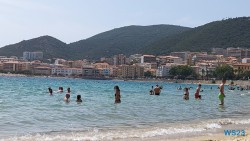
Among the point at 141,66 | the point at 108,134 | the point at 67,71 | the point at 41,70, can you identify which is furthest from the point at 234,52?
the point at 108,134

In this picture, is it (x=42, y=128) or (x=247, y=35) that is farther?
(x=247, y=35)

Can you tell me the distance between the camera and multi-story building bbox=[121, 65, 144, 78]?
170m

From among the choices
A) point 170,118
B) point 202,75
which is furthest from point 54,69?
point 170,118

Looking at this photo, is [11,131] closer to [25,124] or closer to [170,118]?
[25,124]

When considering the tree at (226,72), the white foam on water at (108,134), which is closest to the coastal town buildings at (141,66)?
the tree at (226,72)

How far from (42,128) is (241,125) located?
650cm

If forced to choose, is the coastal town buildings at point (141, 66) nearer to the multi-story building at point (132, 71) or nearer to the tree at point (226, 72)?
the multi-story building at point (132, 71)

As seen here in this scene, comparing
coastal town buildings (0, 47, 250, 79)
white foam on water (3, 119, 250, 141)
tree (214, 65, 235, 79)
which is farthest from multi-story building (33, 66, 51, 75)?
white foam on water (3, 119, 250, 141)

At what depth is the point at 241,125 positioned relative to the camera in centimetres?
1396

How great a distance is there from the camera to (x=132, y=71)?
17062cm

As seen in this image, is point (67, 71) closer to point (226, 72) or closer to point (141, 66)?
point (141, 66)

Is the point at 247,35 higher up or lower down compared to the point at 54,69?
higher up

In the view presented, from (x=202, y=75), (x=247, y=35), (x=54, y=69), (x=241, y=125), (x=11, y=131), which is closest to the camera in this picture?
(x=11, y=131)

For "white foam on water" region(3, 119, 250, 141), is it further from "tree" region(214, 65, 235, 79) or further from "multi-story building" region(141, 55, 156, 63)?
"multi-story building" region(141, 55, 156, 63)
